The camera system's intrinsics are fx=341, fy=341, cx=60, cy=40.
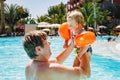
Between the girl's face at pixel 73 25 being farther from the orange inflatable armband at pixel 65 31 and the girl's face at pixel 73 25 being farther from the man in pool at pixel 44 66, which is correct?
the man in pool at pixel 44 66

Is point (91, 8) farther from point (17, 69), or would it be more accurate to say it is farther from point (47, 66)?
point (47, 66)

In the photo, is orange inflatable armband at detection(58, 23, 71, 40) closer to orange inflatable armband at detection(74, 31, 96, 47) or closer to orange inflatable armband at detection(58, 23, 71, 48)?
orange inflatable armband at detection(58, 23, 71, 48)

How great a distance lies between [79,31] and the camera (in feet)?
8.64

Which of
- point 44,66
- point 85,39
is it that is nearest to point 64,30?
point 85,39

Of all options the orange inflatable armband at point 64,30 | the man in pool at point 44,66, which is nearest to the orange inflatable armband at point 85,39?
the man in pool at point 44,66

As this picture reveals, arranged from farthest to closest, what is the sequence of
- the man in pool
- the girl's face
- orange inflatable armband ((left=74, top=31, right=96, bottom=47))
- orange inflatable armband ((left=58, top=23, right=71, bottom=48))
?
orange inflatable armband ((left=58, top=23, right=71, bottom=48))
the girl's face
orange inflatable armband ((left=74, top=31, right=96, bottom=47))
the man in pool

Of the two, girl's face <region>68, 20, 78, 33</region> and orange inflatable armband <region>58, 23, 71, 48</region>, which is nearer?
girl's face <region>68, 20, 78, 33</region>

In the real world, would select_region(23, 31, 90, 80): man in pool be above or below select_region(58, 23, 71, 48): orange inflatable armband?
below

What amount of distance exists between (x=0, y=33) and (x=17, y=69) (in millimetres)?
40860

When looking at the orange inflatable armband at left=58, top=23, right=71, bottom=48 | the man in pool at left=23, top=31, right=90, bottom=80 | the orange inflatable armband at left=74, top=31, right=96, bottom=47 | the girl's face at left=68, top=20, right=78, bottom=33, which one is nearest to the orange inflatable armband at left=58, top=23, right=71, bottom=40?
the orange inflatable armband at left=58, top=23, right=71, bottom=48

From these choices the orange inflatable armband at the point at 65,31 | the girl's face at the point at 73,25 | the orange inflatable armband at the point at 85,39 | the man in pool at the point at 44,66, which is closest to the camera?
the man in pool at the point at 44,66

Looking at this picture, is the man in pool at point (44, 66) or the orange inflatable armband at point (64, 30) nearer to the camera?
the man in pool at point (44, 66)

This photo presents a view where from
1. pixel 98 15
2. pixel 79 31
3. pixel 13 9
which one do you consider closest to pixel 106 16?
pixel 98 15

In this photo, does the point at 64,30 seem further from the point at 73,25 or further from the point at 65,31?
the point at 73,25
